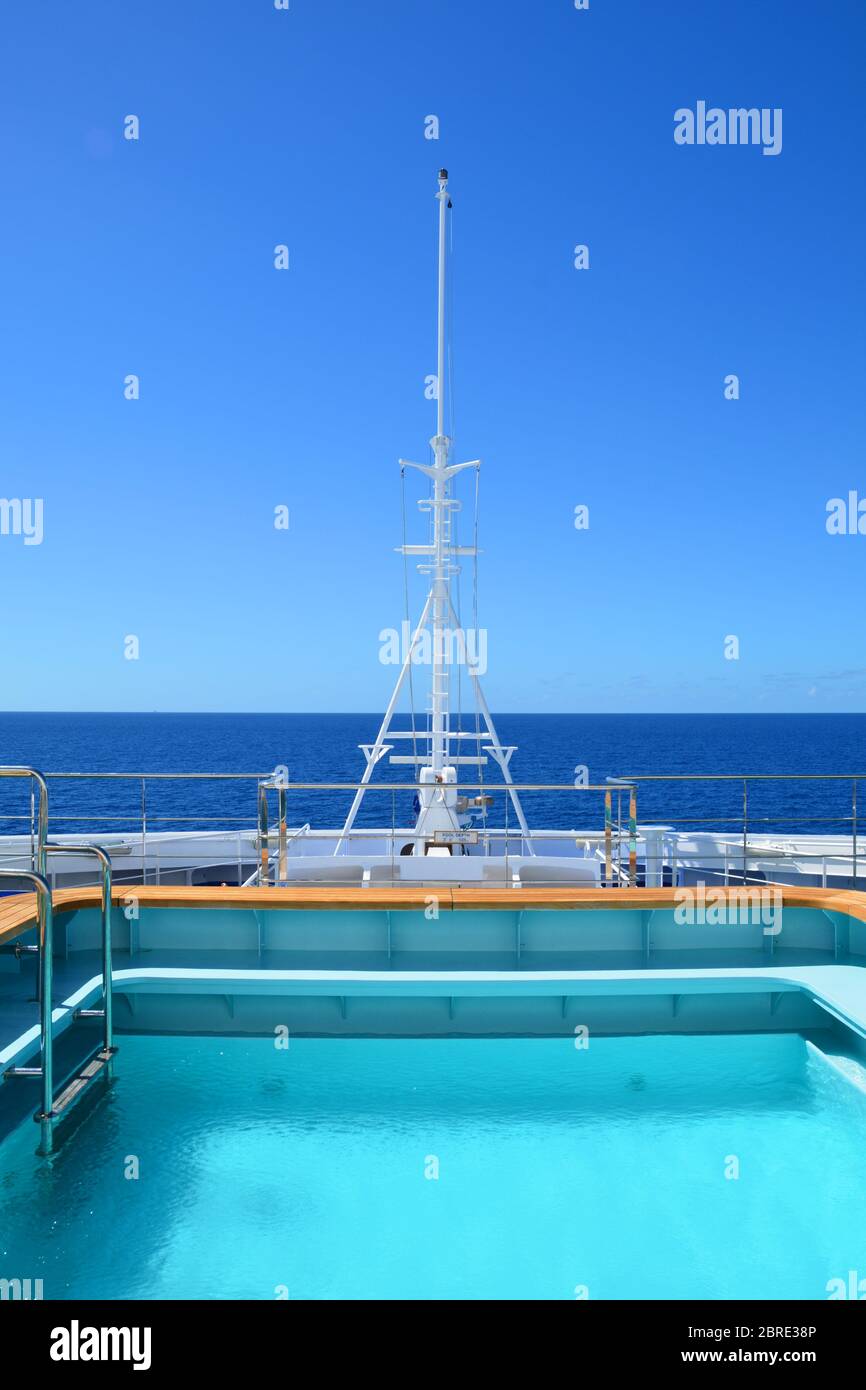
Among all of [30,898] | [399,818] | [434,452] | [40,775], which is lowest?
[399,818]

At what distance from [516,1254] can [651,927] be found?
9.44ft

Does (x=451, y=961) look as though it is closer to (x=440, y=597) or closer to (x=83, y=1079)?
(x=83, y=1079)

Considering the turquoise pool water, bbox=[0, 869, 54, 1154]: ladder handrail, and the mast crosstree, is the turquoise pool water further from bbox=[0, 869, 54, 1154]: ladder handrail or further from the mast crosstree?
the mast crosstree

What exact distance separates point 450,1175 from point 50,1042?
6.29 feet

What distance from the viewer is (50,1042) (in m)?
3.90

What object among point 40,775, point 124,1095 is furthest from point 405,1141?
point 40,775

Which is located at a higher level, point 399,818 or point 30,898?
point 30,898

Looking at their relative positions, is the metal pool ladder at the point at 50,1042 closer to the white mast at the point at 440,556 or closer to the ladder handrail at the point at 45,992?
the ladder handrail at the point at 45,992

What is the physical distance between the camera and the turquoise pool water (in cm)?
334

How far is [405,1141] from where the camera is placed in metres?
4.34

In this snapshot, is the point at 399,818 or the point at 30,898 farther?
the point at 399,818

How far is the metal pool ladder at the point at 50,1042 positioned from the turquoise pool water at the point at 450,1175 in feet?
0.66
